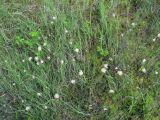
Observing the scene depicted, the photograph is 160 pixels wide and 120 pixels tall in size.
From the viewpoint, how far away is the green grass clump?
2.63 m

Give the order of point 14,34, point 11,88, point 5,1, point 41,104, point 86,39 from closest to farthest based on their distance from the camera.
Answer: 1. point 41,104
2. point 11,88
3. point 86,39
4. point 14,34
5. point 5,1

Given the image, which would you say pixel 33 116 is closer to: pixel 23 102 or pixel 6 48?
pixel 23 102

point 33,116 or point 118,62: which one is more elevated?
point 118,62

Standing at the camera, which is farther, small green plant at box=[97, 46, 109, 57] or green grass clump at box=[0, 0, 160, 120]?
small green plant at box=[97, 46, 109, 57]

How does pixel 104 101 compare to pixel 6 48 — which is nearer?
pixel 104 101

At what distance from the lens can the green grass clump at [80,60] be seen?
263 cm

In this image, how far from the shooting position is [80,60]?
290 cm

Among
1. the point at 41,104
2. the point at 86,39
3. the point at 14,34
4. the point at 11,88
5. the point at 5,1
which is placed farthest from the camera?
the point at 5,1

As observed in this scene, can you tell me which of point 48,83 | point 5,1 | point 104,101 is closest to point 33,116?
point 48,83

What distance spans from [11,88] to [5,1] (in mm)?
1179

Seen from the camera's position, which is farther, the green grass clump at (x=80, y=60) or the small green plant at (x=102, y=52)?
the small green plant at (x=102, y=52)

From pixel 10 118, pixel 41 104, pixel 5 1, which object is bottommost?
pixel 10 118

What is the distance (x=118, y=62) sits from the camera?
→ 2.86 meters

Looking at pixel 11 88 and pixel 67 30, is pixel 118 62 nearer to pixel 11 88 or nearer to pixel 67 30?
pixel 67 30
